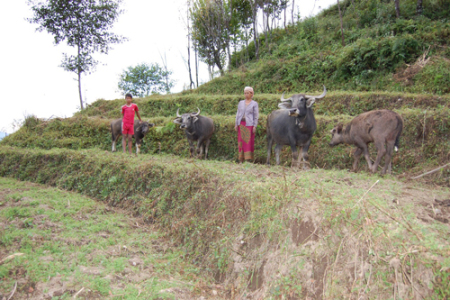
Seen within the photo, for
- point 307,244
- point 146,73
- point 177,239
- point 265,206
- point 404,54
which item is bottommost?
point 177,239

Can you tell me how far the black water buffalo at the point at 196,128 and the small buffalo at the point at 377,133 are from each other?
3.74m

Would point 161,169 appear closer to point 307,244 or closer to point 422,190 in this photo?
point 307,244

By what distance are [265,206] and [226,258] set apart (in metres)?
0.80

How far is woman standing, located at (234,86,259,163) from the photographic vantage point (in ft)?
23.7

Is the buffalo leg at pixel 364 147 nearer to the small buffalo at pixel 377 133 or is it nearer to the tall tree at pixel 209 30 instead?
the small buffalo at pixel 377 133

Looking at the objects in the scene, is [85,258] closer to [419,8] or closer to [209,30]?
[419,8]

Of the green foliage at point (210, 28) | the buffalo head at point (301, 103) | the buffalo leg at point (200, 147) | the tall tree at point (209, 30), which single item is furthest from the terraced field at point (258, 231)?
the green foliage at point (210, 28)

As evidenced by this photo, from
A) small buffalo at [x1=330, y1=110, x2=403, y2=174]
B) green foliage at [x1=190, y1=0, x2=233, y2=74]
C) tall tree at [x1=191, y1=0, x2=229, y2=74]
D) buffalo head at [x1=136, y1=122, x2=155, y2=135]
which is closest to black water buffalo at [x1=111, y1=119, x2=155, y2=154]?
buffalo head at [x1=136, y1=122, x2=155, y2=135]

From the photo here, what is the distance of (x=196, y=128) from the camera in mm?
8789

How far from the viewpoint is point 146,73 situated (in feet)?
89.5

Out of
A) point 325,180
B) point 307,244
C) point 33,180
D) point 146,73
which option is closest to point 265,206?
point 307,244

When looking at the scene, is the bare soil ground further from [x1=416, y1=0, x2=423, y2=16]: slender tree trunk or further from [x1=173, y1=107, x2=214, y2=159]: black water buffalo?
[x1=416, y1=0, x2=423, y2=16]: slender tree trunk

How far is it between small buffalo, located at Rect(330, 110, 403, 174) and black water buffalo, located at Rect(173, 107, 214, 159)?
147 inches

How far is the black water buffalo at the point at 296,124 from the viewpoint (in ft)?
21.3
